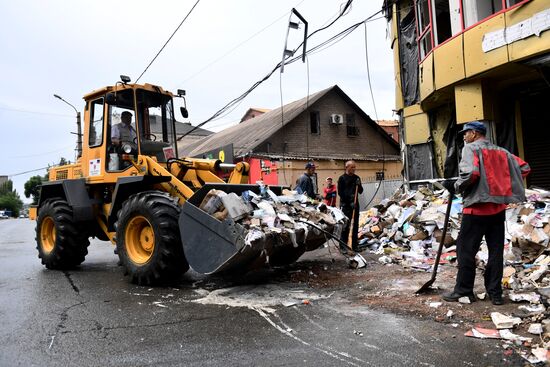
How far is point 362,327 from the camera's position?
12.2ft

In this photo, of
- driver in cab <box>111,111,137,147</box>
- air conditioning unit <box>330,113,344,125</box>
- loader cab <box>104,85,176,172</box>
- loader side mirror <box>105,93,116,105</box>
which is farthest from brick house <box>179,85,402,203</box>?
loader side mirror <box>105,93,116,105</box>

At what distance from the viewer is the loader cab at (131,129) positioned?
21.8 feet

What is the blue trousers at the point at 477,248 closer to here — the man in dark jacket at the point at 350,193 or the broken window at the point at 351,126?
the man in dark jacket at the point at 350,193

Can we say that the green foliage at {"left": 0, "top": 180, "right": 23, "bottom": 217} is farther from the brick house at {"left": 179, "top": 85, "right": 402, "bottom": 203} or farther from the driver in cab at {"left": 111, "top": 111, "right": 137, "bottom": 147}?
the driver in cab at {"left": 111, "top": 111, "right": 137, "bottom": 147}

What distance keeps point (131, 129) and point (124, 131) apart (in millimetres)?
122

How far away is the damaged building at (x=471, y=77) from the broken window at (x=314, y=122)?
1026cm

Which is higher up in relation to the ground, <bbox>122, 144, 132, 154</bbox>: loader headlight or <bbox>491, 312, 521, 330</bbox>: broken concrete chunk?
<bbox>122, 144, 132, 154</bbox>: loader headlight

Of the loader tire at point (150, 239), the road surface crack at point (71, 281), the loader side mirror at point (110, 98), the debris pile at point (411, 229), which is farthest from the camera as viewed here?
the debris pile at point (411, 229)

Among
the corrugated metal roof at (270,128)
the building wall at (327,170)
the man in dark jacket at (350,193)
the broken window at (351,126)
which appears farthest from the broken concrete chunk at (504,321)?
the broken window at (351,126)

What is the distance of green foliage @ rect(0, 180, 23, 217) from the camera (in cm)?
7781

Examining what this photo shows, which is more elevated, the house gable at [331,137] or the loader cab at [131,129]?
the house gable at [331,137]

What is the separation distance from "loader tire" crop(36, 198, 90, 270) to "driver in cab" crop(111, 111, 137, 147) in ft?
4.97

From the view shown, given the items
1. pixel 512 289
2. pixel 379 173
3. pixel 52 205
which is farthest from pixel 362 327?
pixel 379 173

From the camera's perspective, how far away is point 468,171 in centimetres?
416
